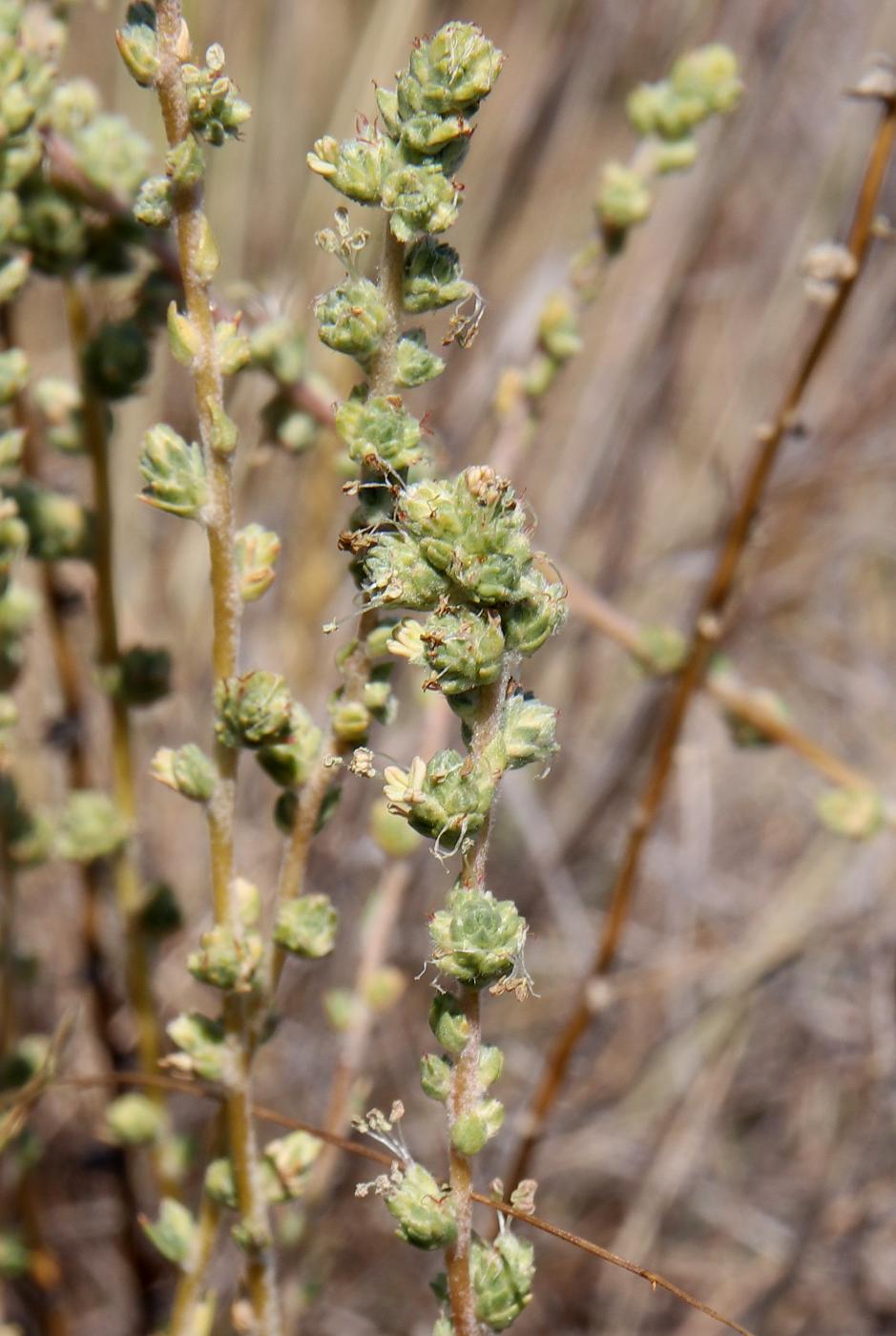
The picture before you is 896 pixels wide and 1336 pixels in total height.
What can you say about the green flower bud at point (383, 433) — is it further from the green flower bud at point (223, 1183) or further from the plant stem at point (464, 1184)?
the green flower bud at point (223, 1183)

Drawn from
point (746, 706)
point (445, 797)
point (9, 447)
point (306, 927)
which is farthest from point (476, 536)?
point (746, 706)

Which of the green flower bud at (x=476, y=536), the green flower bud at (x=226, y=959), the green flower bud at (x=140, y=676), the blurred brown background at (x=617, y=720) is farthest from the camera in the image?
the blurred brown background at (x=617, y=720)

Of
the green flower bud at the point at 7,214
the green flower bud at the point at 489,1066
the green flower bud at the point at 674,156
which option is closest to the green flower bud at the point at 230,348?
the green flower bud at the point at 7,214

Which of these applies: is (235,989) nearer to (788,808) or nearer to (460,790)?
(460,790)

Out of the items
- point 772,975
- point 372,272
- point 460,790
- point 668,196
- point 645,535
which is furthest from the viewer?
Result: point 645,535

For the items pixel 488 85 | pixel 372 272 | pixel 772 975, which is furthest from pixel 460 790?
pixel 772 975

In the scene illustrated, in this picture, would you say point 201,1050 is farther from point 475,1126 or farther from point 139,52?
point 139,52

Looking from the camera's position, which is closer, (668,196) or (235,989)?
(235,989)

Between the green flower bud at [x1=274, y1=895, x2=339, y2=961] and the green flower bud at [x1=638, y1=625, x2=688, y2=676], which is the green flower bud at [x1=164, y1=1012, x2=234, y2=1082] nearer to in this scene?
the green flower bud at [x1=274, y1=895, x2=339, y2=961]
